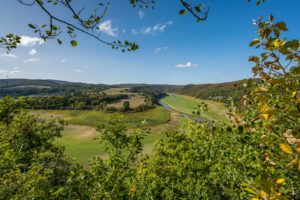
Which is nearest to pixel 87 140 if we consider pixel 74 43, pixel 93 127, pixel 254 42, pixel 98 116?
pixel 93 127

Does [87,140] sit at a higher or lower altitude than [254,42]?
lower

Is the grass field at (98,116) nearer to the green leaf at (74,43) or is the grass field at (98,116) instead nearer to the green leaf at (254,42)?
the green leaf at (74,43)

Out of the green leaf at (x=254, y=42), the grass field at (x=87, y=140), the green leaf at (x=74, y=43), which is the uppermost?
the green leaf at (x=74, y=43)

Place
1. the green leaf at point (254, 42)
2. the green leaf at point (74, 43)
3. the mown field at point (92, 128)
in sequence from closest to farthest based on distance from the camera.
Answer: the green leaf at point (254, 42)
the green leaf at point (74, 43)
the mown field at point (92, 128)

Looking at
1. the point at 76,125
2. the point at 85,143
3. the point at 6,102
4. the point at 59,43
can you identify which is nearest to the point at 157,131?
the point at 85,143

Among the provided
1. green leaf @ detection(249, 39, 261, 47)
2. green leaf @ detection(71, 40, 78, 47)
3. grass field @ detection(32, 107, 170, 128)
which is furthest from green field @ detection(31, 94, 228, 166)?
green leaf @ detection(249, 39, 261, 47)

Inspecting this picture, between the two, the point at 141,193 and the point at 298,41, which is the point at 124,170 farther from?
the point at 298,41

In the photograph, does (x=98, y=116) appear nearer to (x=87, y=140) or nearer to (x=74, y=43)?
(x=87, y=140)

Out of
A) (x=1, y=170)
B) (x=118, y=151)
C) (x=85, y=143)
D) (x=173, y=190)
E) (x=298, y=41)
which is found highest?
(x=298, y=41)

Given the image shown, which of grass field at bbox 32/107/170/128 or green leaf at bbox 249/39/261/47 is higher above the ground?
green leaf at bbox 249/39/261/47

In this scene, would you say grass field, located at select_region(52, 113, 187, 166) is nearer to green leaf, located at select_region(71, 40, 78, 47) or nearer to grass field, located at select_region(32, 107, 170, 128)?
grass field, located at select_region(32, 107, 170, 128)

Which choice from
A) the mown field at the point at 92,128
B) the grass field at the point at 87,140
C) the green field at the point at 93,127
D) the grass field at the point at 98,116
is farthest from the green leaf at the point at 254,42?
the grass field at the point at 98,116
